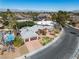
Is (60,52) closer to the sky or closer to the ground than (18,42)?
closer to the ground

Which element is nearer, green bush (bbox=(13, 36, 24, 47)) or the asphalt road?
the asphalt road

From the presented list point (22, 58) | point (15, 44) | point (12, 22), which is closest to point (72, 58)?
point (22, 58)

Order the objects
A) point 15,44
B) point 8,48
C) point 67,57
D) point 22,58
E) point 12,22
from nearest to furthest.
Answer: point 22,58
point 67,57
point 8,48
point 15,44
point 12,22

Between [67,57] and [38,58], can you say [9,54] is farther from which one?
[67,57]

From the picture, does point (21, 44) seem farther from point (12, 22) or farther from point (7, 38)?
point (12, 22)

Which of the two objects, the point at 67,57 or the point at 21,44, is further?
the point at 21,44

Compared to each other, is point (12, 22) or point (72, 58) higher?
point (72, 58)

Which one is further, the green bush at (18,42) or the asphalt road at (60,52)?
the green bush at (18,42)

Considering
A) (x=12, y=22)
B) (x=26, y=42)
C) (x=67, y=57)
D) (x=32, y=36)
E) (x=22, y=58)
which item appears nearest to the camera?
(x=22, y=58)

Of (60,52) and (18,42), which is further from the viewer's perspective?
(18,42)
